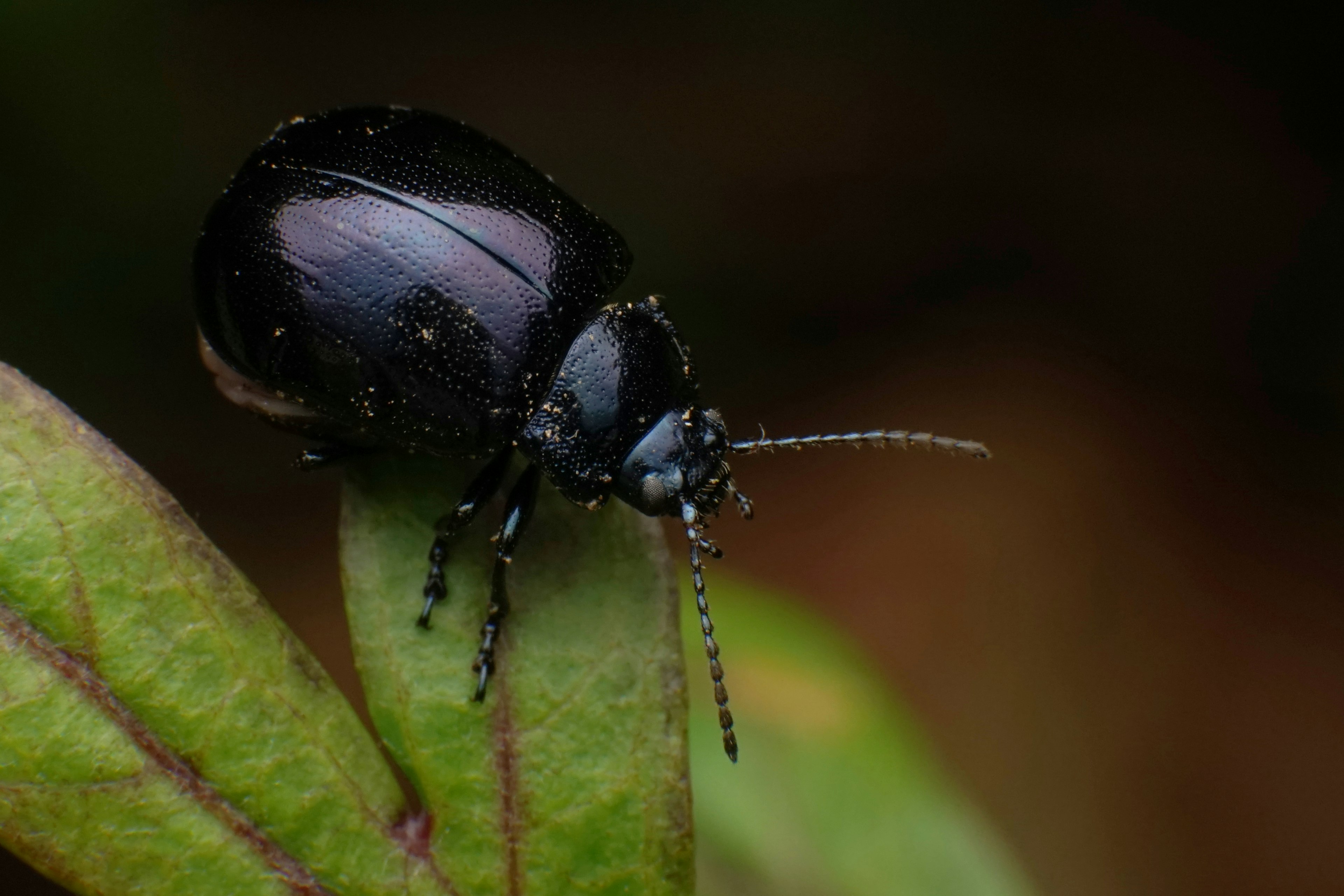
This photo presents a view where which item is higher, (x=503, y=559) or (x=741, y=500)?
(x=741, y=500)

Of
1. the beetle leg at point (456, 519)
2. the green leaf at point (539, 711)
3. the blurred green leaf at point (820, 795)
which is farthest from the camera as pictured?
the blurred green leaf at point (820, 795)

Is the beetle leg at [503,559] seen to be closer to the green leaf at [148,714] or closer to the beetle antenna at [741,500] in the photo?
the green leaf at [148,714]

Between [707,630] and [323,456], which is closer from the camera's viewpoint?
[707,630]

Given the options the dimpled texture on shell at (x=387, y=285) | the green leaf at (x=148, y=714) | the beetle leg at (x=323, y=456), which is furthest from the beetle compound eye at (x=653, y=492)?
the green leaf at (x=148, y=714)

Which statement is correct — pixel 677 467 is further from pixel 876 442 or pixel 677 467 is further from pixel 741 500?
pixel 876 442

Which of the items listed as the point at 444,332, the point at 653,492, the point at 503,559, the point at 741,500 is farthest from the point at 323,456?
the point at 741,500

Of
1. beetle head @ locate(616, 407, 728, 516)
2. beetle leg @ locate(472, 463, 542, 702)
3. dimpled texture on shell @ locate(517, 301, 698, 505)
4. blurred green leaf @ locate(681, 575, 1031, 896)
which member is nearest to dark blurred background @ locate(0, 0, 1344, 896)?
blurred green leaf @ locate(681, 575, 1031, 896)
